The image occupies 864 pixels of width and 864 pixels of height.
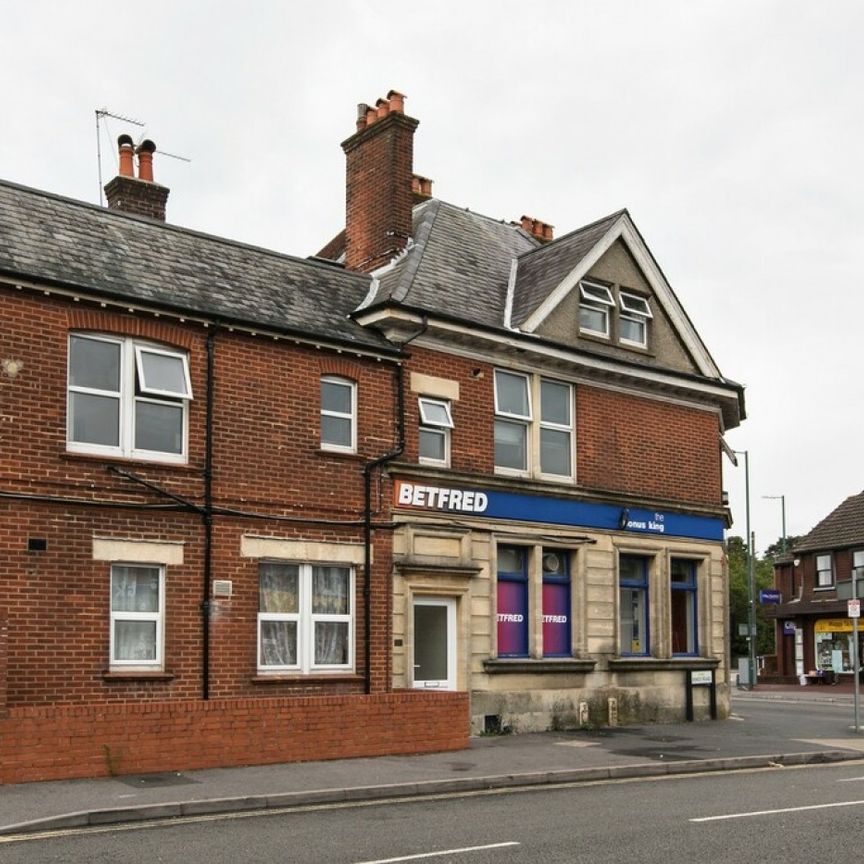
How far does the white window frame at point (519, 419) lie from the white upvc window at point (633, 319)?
294cm

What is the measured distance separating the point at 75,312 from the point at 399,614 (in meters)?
7.21

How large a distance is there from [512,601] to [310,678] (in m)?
4.73

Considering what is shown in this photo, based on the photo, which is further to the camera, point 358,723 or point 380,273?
point 380,273

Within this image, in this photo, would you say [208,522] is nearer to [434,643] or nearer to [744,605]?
[434,643]

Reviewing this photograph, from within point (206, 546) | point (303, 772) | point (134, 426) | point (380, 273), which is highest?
point (380, 273)

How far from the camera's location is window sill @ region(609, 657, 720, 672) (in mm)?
23438

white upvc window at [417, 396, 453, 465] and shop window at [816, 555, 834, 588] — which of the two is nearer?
white upvc window at [417, 396, 453, 465]

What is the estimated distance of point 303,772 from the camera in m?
15.1

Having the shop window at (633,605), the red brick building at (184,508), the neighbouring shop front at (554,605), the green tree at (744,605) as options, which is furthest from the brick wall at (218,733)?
the green tree at (744,605)

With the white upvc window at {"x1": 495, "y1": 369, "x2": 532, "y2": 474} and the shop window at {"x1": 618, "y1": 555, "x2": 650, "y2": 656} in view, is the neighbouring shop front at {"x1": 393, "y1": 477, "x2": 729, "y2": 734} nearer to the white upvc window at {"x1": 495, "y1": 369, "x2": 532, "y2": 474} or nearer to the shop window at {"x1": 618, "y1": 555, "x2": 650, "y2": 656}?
the shop window at {"x1": 618, "y1": 555, "x2": 650, "y2": 656}

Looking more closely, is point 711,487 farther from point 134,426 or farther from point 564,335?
point 134,426

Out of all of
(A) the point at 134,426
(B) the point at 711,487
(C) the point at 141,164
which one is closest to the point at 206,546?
(A) the point at 134,426

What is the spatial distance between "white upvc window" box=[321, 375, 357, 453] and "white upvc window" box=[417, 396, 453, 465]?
1.35 meters

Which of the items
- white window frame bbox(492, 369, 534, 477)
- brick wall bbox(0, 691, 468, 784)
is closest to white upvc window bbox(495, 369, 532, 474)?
white window frame bbox(492, 369, 534, 477)
